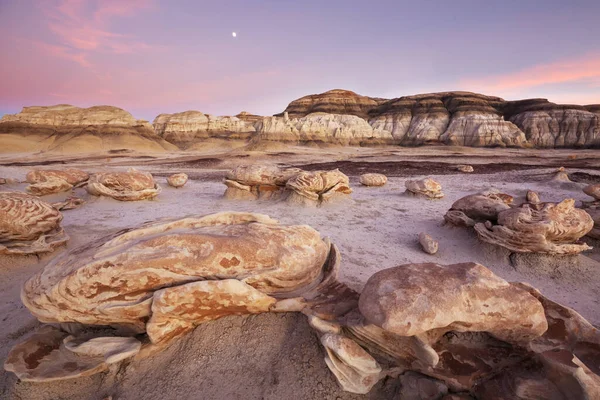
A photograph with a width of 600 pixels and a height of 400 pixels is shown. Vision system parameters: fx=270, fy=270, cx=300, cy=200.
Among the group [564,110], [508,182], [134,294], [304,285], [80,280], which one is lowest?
[508,182]

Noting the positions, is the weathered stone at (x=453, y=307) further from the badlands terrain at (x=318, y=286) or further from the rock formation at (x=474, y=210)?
the rock formation at (x=474, y=210)

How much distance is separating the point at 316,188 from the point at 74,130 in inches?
1820

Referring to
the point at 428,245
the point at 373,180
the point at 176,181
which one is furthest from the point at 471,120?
the point at 428,245

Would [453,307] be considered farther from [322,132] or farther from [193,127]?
[193,127]

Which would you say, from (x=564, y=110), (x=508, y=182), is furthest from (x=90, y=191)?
(x=564, y=110)

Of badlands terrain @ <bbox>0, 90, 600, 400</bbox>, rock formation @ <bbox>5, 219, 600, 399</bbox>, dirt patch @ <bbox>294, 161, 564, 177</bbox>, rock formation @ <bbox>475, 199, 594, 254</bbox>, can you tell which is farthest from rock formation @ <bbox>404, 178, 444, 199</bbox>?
rock formation @ <bbox>5, 219, 600, 399</bbox>

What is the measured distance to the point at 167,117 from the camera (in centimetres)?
5094

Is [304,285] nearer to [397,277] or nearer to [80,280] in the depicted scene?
[397,277]

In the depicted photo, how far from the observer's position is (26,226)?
4.12 meters

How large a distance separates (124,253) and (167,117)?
2221 inches

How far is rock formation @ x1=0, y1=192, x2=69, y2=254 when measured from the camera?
3.99m

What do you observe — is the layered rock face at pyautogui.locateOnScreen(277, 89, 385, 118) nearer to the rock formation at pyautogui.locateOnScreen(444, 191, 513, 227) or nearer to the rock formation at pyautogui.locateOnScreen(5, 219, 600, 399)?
the rock formation at pyautogui.locateOnScreen(444, 191, 513, 227)

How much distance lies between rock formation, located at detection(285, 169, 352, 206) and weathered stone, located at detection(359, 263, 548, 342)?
18.1 ft

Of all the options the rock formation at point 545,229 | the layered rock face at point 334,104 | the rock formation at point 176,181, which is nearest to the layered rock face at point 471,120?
the layered rock face at point 334,104
